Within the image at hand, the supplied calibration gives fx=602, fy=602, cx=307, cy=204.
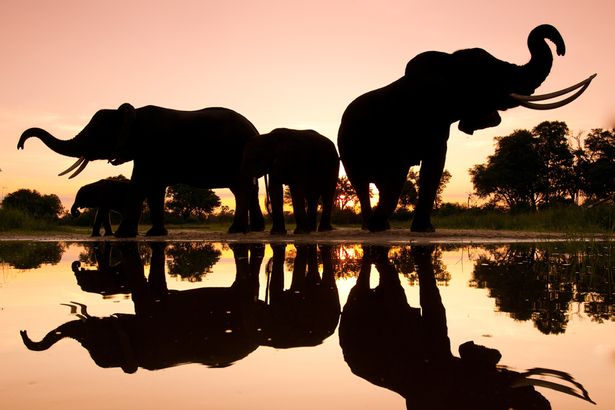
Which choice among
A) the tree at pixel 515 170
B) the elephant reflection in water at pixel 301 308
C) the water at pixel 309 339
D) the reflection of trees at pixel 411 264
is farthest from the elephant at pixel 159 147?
the tree at pixel 515 170

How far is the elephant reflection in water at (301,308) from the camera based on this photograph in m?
3.21

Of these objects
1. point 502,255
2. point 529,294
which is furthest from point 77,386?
point 502,255

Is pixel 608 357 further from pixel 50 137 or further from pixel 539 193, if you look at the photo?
pixel 539 193

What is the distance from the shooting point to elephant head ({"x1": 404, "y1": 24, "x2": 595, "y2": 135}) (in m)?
11.0

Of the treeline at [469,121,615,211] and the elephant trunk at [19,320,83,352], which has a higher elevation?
the treeline at [469,121,615,211]

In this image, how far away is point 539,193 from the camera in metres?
53.3

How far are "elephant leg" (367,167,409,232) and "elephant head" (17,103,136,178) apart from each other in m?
6.19

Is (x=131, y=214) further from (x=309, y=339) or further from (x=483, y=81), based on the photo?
(x=309, y=339)

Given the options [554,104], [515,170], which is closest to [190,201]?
[515,170]

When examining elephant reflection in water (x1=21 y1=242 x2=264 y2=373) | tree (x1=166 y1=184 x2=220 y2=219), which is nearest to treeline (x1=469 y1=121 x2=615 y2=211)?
tree (x1=166 y1=184 x2=220 y2=219)

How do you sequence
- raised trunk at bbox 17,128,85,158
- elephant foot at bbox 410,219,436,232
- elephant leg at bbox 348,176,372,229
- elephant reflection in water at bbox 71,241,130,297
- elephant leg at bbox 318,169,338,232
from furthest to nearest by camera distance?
1. elephant leg at bbox 348,176,372,229
2. elephant leg at bbox 318,169,338,232
3. raised trunk at bbox 17,128,85,158
4. elephant foot at bbox 410,219,436,232
5. elephant reflection in water at bbox 71,241,130,297

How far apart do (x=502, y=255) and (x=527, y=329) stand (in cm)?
501

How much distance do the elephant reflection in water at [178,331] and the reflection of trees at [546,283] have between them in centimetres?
124

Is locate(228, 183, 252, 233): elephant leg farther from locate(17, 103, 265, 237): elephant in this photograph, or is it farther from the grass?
the grass
